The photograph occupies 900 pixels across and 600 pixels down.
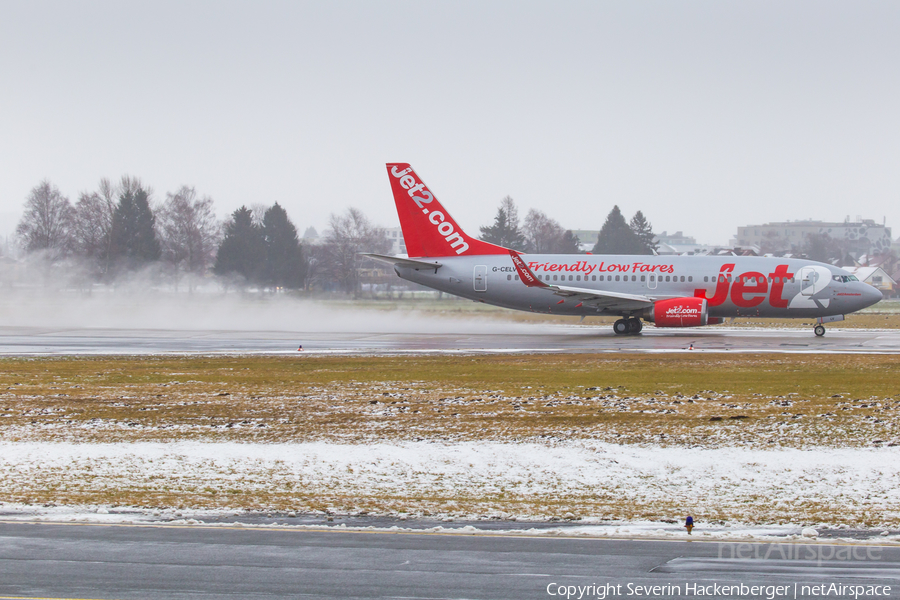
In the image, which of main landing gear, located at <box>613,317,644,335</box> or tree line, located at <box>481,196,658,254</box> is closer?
main landing gear, located at <box>613,317,644,335</box>

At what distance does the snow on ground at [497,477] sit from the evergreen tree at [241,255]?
231 ft

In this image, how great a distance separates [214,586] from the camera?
333 inches

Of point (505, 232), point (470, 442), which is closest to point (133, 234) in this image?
point (505, 232)

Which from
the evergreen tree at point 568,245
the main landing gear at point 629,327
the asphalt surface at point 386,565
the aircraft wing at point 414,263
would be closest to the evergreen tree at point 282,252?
the evergreen tree at point 568,245

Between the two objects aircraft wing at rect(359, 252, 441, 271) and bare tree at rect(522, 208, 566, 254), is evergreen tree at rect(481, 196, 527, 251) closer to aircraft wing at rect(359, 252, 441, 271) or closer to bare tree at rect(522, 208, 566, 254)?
bare tree at rect(522, 208, 566, 254)

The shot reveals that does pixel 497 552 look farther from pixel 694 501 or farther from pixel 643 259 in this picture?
pixel 643 259

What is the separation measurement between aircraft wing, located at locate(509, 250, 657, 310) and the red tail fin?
2.72 m

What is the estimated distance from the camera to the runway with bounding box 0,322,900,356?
107 feet

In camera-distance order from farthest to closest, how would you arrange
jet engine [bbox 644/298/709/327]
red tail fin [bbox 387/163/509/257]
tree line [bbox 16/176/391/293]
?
tree line [bbox 16/176/391/293] → red tail fin [bbox 387/163/509/257] → jet engine [bbox 644/298/709/327]

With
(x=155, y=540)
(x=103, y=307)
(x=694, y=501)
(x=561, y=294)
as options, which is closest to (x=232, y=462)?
(x=155, y=540)

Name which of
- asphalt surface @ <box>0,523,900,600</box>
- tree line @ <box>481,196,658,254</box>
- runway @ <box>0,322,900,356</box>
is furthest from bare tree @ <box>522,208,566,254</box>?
asphalt surface @ <box>0,523,900,600</box>

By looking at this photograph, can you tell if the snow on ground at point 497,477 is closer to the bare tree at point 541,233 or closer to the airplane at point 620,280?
the airplane at point 620,280

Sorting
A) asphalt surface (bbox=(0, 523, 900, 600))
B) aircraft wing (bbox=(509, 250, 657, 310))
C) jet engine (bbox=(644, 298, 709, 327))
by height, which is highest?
aircraft wing (bbox=(509, 250, 657, 310))

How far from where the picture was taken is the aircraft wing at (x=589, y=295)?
125 ft
